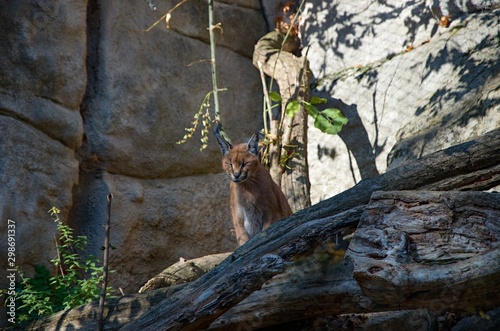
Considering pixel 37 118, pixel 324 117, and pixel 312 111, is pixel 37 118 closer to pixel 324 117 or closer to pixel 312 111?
pixel 312 111

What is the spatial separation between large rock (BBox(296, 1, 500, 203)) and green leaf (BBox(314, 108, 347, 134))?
0.66m

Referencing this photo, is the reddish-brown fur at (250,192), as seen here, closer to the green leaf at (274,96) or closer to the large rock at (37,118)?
the green leaf at (274,96)

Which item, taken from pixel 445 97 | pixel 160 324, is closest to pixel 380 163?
pixel 445 97

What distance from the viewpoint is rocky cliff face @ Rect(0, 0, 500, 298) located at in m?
7.07

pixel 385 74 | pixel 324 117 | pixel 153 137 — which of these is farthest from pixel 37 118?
pixel 385 74

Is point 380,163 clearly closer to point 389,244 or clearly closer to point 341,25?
point 341,25

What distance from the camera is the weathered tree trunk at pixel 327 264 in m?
3.35

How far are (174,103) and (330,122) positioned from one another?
2039mm

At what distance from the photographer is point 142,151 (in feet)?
27.1

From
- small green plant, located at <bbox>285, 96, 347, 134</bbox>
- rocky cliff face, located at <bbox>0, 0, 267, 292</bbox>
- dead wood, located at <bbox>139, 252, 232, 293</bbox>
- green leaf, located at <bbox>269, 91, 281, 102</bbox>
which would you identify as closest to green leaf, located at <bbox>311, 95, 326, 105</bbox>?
small green plant, located at <bbox>285, 96, 347, 134</bbox>

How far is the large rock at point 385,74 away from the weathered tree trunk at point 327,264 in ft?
7.75

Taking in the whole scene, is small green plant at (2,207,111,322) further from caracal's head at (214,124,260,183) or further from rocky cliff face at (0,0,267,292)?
caracal's head at (214,124,260,183)

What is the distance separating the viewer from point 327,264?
392cm

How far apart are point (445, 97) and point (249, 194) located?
97.1 inches
